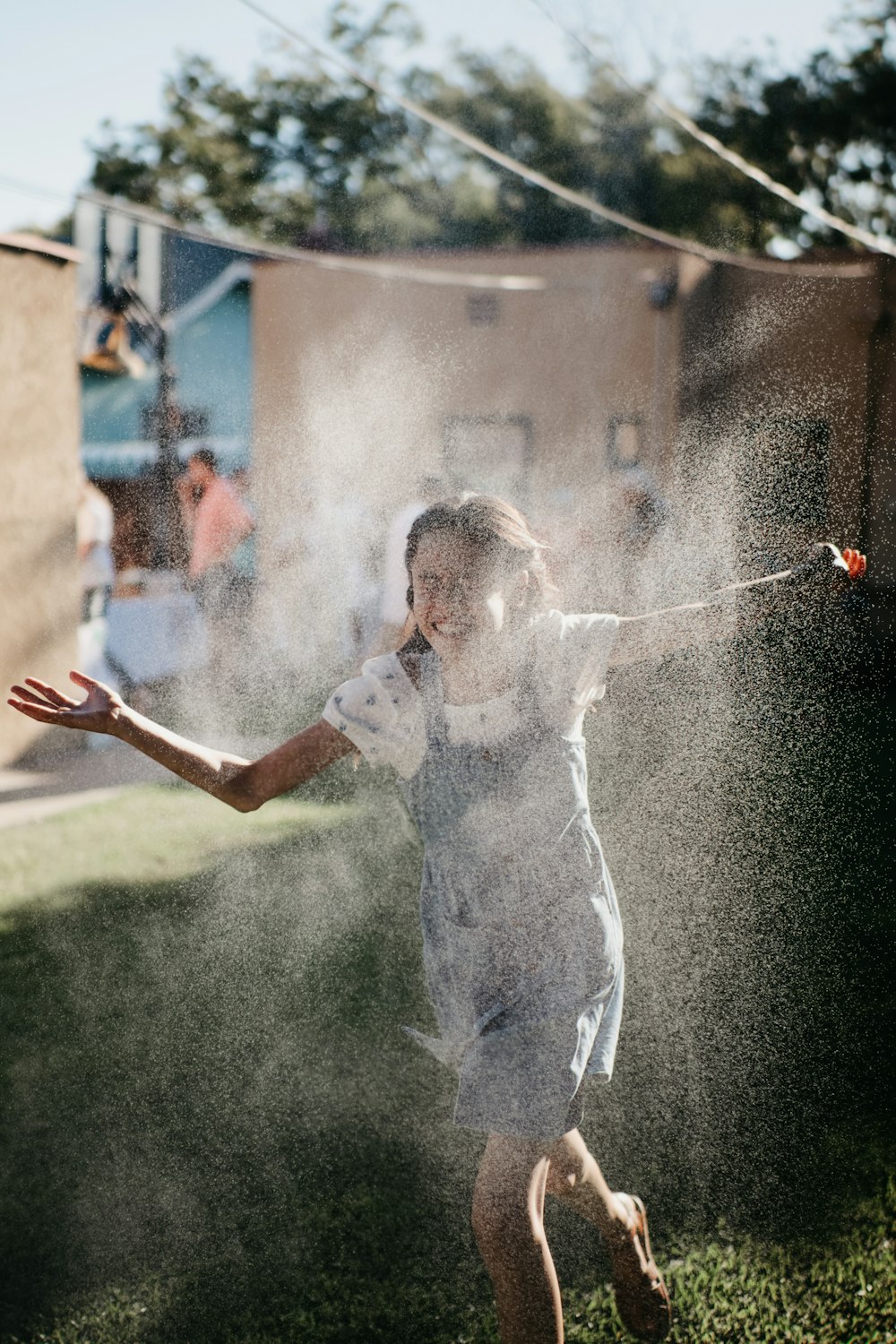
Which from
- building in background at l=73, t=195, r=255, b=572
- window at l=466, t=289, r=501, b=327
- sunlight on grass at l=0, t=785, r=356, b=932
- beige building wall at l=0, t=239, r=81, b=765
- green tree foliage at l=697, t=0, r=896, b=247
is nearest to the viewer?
sunlight on grass at l=0, t=785, r=356, b=932

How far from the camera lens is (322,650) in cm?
929

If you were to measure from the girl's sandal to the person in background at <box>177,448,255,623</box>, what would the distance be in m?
6.47

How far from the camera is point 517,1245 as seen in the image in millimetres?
2045

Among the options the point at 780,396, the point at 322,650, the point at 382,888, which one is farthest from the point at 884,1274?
the point at 780,396

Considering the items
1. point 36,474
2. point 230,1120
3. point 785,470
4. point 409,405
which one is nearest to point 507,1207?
point 230,1120

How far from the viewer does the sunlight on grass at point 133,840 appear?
5.23 metres

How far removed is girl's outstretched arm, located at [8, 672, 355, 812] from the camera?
2.22m

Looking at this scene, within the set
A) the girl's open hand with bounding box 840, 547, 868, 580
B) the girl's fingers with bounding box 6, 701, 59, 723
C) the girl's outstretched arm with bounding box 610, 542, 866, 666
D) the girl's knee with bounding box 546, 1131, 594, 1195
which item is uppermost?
the girl's open hand with bounding box 840, 547, 868, 580

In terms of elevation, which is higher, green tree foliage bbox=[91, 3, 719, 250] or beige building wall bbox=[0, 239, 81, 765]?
green tree foliage bbox=[91, 3, 719, 250]

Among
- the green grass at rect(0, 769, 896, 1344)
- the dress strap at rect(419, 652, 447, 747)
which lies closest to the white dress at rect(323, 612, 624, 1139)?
the dress strap at rect(419, 652, 447, 747)

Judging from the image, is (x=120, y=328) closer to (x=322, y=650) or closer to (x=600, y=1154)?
(x=322, y=650)

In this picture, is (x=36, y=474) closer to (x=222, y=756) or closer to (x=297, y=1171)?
(x=297, y=1171)

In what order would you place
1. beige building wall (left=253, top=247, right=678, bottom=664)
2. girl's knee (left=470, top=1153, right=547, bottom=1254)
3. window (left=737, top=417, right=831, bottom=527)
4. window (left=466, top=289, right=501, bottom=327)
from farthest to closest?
window (left=466, top=289, right=501, bottom=327)
beige building wall (left=253, top=247, right=678, bottom=664)
window (left=737, top=417, right=831, bottom=527)
girl's knee (left=470, top=1153, right=547, bottom=1254)

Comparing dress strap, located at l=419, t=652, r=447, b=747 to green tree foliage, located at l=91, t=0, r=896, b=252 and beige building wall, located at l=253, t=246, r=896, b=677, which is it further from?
green tree foliage, located at l=91, t=0, r=896, b=252
